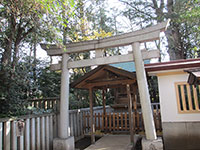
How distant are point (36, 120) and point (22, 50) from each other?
4.74 m

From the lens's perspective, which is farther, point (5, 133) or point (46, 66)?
point (46, 66)

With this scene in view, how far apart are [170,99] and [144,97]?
5.04 ft

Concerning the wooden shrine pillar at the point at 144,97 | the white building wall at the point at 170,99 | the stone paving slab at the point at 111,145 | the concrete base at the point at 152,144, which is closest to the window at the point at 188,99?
the white building wall at the point at 170,99

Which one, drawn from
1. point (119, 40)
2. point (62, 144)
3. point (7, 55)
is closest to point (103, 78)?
point (119, 40)

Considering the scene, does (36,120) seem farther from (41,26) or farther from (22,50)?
(22,50)

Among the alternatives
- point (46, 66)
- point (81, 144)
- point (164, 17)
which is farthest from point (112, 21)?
point (81, 144)

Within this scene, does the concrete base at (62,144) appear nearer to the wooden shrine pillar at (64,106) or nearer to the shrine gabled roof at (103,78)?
the wooden shrine pillar at (64,106)

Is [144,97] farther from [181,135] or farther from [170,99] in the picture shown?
[181,135]

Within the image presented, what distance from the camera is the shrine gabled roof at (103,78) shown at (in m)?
6.35

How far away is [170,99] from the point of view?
596 cm

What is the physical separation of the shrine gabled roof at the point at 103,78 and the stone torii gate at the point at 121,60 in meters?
0.78

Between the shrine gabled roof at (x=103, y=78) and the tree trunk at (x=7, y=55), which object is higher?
the tree trunk at (x=7, y=55)

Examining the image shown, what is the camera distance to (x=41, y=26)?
5660mm

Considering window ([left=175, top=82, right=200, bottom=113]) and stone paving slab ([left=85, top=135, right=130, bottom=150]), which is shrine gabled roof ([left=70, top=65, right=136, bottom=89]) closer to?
window ([left=175, top=82, right=200, bottom=113])
